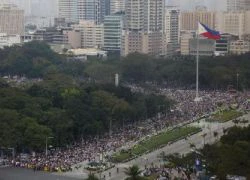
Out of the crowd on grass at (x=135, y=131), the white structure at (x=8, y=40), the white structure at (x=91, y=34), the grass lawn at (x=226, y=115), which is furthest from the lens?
the white structure at (x=8, y=40)

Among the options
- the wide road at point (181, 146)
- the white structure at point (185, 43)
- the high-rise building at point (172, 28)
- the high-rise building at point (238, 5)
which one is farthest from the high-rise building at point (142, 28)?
the wide road at point (181, 146)

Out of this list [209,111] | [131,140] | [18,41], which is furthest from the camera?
[18,41]

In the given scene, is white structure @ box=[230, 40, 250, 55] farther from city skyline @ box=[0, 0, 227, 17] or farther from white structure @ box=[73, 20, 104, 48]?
city skyline @ box=[0, 0, 227, 17]

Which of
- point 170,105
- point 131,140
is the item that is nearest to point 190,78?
point 170,105

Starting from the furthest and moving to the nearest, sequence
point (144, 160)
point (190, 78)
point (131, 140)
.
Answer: point (190, 78) → point (131, 140) → point (144, 160)

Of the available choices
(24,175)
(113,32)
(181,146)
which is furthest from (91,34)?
(24,175)

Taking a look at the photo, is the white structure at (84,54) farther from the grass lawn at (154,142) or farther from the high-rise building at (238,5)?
the grass lawn at (154,142)

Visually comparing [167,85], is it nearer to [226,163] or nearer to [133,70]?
[133,70]
